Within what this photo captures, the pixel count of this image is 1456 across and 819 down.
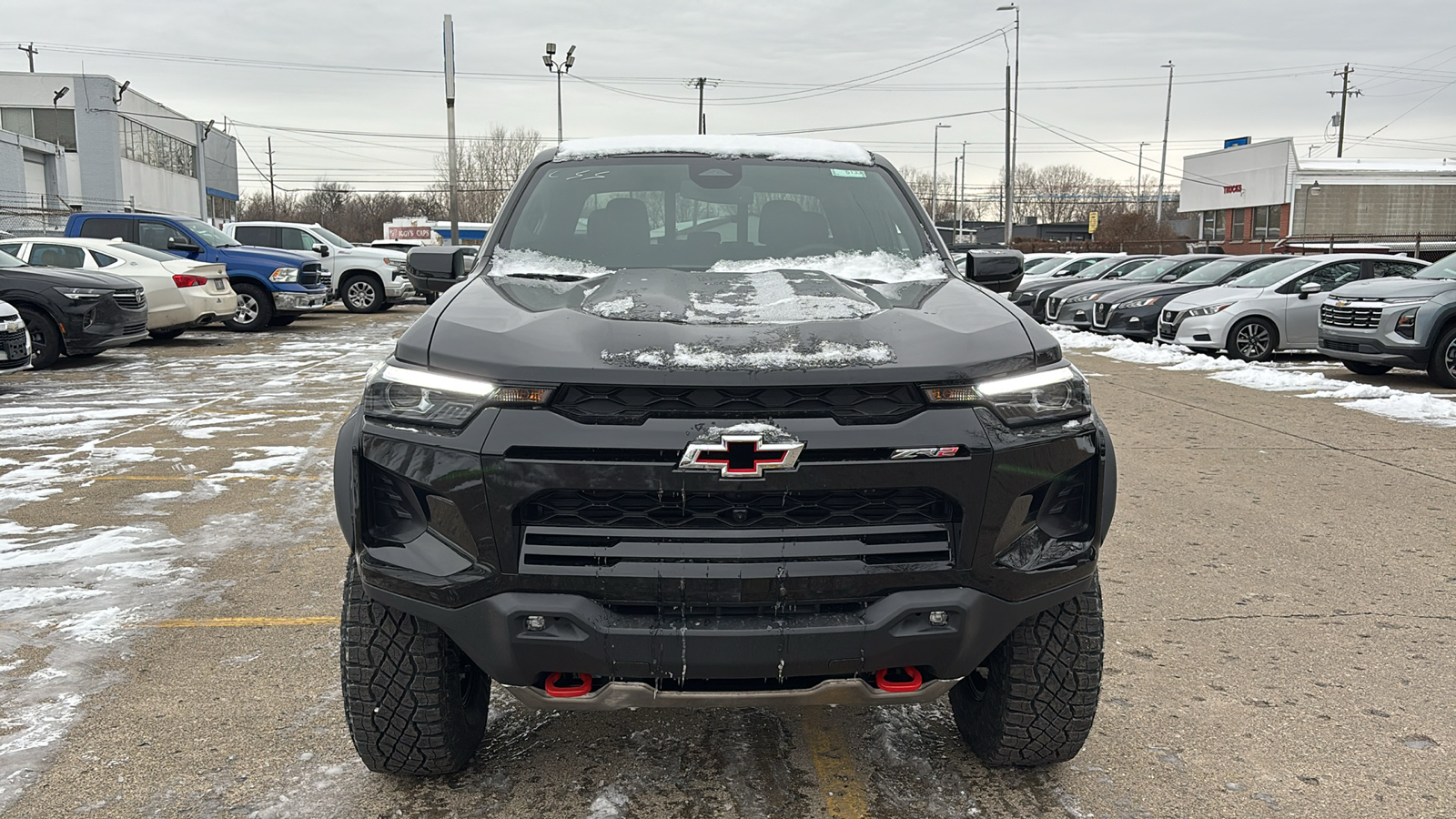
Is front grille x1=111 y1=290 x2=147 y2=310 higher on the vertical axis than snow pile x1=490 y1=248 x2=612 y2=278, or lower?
lower

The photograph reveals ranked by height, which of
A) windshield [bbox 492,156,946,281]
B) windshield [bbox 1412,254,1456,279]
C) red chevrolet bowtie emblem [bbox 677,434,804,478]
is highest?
windshield [bbox 492,156,946,281]

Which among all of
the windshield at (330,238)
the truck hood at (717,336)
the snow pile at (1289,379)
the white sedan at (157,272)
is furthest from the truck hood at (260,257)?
the truck hood at (717,336)

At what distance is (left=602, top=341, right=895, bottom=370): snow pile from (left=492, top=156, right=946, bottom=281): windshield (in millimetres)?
1034

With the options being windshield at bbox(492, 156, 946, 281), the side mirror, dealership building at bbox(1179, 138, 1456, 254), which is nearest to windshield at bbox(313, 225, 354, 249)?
windshield at bbox(492, 156, 946, 281)

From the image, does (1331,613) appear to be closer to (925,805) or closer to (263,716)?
(925,805)

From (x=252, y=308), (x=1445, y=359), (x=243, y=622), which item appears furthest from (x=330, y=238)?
(x=243, y=622)

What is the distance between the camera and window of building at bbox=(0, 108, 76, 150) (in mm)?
54156

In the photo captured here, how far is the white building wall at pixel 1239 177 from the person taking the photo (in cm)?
5409

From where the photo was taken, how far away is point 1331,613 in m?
4.35

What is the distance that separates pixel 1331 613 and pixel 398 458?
369 centimetres

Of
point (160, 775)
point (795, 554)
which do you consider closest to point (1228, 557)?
point (795, 554)

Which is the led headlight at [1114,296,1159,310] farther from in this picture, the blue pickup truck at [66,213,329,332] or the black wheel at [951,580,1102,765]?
the black wheel at [951,580,1102,765]

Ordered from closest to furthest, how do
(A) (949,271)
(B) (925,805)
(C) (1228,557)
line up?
(B) (925,805)
(A) (949,271)
(C) (1228,557)

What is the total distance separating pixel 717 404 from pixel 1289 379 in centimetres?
1110
